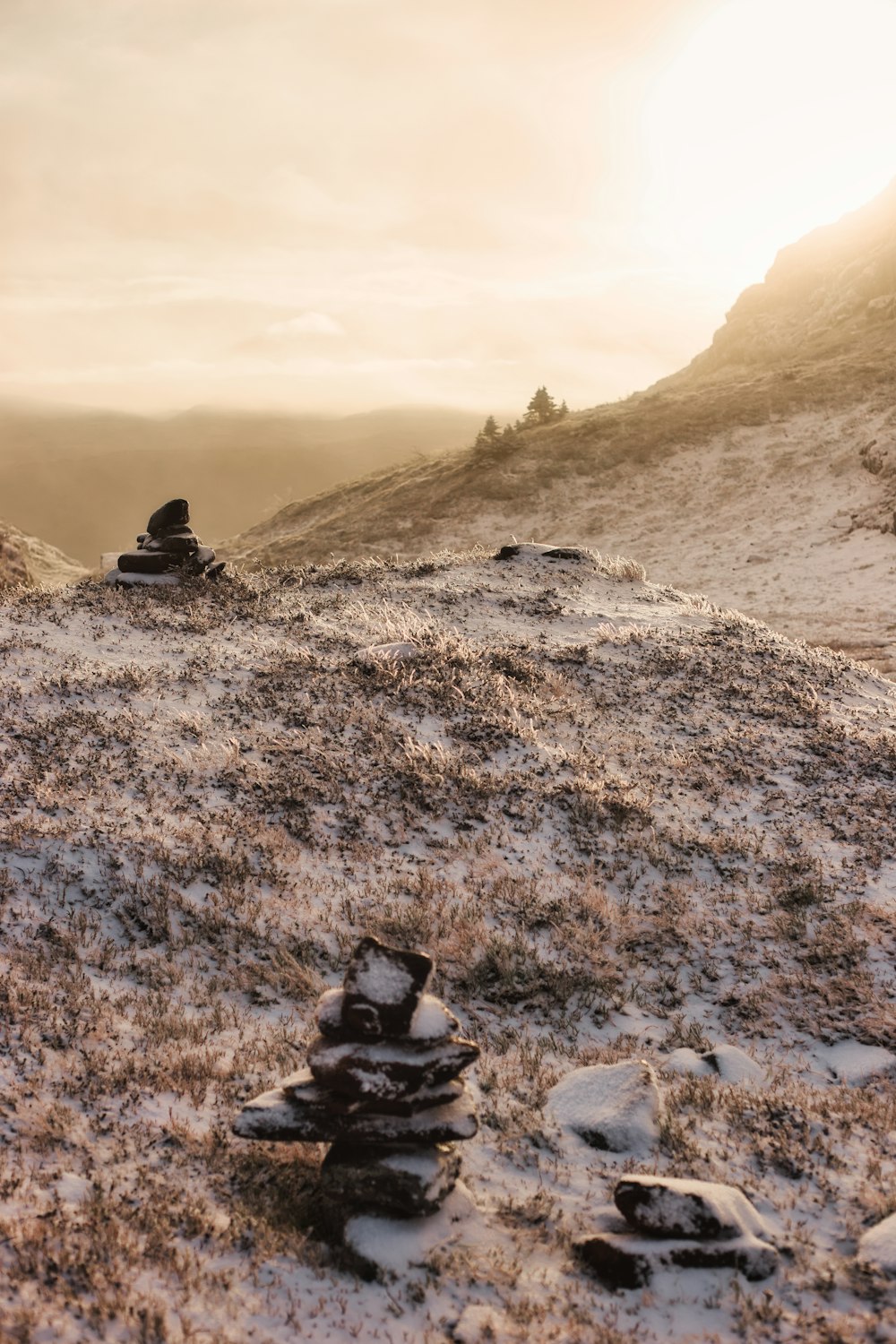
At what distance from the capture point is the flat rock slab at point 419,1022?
5.80 meters

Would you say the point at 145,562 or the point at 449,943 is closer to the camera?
the point at 449,943

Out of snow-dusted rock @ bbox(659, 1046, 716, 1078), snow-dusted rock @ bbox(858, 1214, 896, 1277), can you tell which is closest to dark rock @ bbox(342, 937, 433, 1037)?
snow-dusted rock @ bbox(659, 1046, 716, 1078)

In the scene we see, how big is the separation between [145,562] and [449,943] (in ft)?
53.3

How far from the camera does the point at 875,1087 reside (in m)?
7.36

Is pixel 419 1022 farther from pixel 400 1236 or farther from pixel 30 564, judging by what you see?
pixel 30 564

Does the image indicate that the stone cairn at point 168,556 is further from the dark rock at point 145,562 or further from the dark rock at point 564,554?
the dark rock at point 564,554

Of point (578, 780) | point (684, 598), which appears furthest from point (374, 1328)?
point (684, 598)

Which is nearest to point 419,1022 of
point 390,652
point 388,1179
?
point 388,1179

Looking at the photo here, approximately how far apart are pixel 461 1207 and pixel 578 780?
717 cm

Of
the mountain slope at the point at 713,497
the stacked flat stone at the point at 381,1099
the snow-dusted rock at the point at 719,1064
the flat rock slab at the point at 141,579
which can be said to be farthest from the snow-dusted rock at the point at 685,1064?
the mountain slope at the point at 713,497

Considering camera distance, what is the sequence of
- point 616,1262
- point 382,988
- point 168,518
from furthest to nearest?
1. point 168,518
2. point 382,988
3. point 616,1262

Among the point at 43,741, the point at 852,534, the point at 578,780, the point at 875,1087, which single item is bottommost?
the point at 875,1087

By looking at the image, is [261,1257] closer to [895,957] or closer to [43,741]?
[895,957]

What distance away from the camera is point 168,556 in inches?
868
